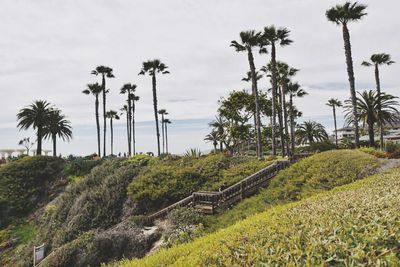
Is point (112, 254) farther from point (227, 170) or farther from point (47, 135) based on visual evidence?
point (47, 135)

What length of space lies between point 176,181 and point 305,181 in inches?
324

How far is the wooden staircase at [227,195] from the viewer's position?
18.0 m

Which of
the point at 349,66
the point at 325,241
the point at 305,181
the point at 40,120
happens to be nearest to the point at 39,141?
the point at 40,120

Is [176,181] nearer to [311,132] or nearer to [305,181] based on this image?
[305,181]

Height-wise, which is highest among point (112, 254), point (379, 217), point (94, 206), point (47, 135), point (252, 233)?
point (47, 135)

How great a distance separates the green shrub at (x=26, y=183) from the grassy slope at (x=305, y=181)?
24310mm

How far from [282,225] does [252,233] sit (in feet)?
1.88

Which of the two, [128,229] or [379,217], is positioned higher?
[379,217]

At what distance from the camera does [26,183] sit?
3538 centimetres

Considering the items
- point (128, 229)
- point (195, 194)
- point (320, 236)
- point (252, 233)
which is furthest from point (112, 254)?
point (320, 236)

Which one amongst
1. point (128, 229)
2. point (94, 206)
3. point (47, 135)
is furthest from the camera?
point (47, 135)

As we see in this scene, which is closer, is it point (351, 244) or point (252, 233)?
point (351, 244)

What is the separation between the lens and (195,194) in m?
18.7

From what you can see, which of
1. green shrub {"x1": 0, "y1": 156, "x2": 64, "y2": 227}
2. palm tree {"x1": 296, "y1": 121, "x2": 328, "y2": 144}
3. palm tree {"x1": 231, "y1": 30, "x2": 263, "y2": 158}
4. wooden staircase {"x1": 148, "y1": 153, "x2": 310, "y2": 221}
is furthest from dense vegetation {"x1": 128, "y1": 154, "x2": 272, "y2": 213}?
palm tree {"x1": 296, "y1": 121, "x2": 328, "y2": 144}
